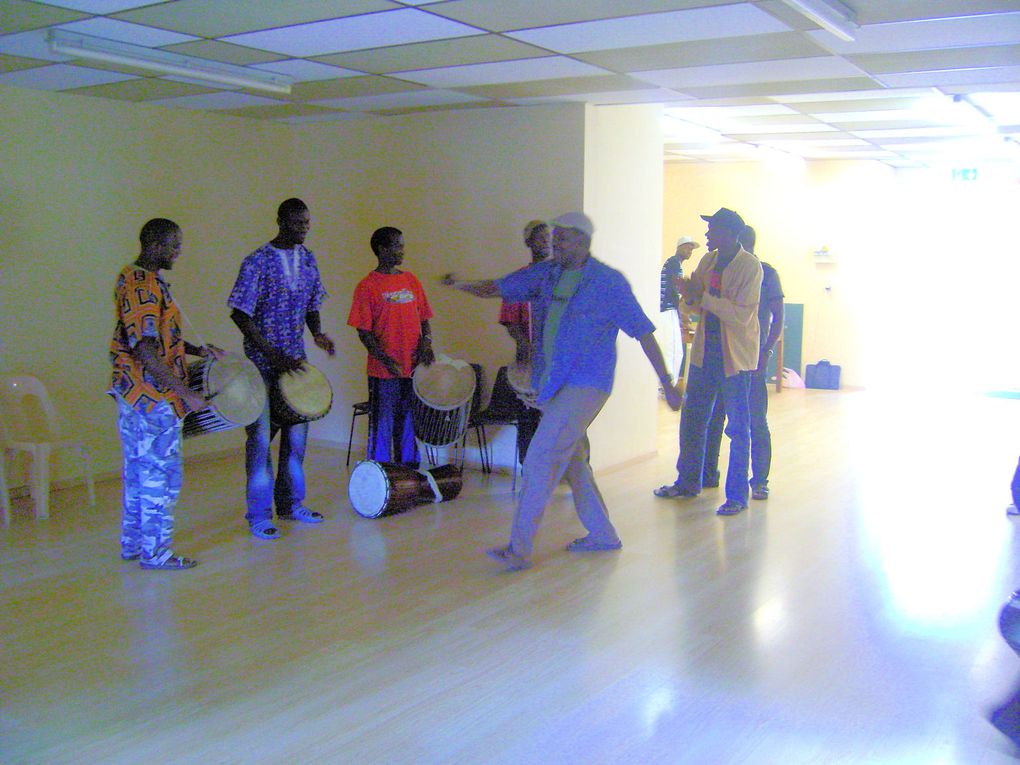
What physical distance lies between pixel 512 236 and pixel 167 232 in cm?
296

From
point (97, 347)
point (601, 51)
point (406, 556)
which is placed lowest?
point (406, 556)

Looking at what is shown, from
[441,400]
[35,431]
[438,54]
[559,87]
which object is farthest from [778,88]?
[35,431]

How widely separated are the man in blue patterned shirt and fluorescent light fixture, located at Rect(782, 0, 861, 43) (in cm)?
271

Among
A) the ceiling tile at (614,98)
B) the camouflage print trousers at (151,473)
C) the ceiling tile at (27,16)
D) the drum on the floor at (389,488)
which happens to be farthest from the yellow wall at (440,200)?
the ceiling tile at (27,16)

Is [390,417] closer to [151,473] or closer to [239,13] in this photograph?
[151,473]

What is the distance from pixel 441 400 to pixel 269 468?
43.3 inches

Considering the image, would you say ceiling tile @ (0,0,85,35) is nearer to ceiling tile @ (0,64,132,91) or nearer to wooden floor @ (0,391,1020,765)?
ceiling tile @ (0,64,132,91)

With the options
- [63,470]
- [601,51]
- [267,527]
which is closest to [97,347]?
[63,470]

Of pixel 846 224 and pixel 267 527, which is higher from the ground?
pixel 846 224

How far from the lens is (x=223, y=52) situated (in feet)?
17.6

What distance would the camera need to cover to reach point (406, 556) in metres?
5.18

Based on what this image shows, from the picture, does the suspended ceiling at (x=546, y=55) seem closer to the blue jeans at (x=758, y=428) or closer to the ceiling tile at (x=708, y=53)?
the ceiling tile at (x=708, y=53)

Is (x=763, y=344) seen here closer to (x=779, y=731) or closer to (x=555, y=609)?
(x=555, y=609)

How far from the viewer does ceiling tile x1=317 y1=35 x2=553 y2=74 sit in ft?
16.5
